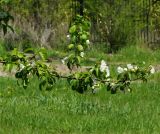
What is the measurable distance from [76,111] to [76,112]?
0.12 ft

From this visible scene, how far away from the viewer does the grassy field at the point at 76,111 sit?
236 inches

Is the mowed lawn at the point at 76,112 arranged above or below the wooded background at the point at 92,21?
below

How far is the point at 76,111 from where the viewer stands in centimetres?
687

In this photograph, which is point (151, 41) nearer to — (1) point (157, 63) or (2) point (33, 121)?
(1) point (157, 63)

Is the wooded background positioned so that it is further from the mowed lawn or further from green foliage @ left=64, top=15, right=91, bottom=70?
green foliage @ left=64, top=15, right=91, bottom=70

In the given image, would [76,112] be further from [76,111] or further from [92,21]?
[92,21]

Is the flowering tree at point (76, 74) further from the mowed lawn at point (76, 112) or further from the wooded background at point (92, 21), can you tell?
the wooded background at point (92, 21)

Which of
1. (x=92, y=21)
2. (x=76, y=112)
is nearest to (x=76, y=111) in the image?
(x=76, y=112)

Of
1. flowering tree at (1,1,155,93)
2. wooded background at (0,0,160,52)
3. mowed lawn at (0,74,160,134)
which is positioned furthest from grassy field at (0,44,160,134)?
wooded background at (0,0,160,52)

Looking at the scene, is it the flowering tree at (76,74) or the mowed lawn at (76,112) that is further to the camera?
the mowed lawn at (76,112)

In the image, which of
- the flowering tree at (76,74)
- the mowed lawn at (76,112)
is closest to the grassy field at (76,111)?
the mowed lawn at (76,112)

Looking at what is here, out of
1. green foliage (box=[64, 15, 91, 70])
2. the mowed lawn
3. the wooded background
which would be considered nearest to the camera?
green foliage (box=[64, 15, 91, 70])

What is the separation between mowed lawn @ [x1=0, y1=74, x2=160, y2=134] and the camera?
19.7ft

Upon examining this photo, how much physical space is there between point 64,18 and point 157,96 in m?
8.81
